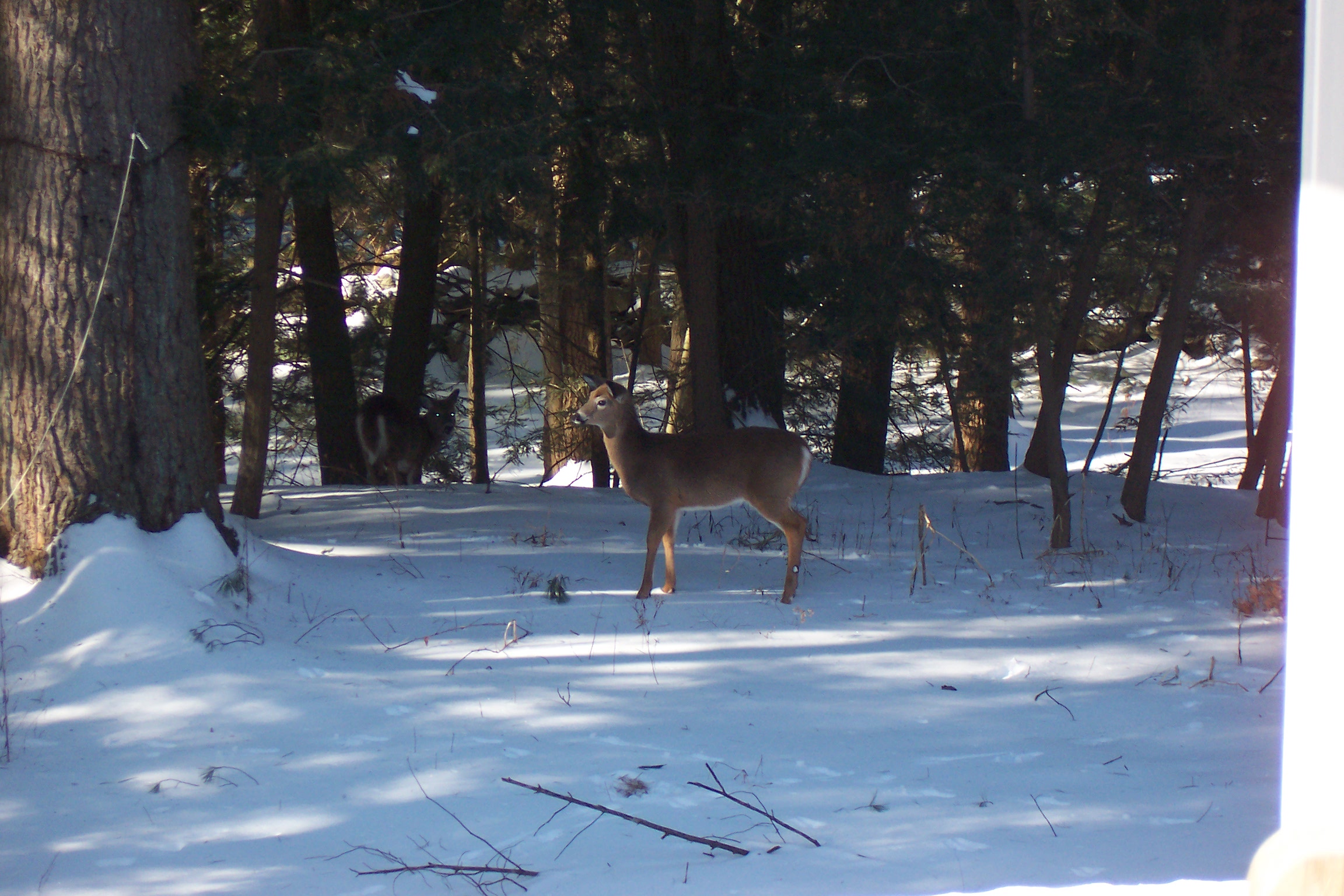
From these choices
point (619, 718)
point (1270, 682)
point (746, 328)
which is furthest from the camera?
point (746, 328)

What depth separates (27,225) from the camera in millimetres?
6043

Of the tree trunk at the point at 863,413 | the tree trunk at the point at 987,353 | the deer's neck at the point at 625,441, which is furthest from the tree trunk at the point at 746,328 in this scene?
the deer's neck at the point at 625,441

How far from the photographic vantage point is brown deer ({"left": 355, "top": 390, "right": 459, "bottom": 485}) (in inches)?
513

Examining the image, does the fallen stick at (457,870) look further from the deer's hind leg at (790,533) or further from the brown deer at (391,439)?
the brown deer at (391,439)

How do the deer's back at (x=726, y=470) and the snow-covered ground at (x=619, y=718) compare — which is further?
the deer's back at (x=726, y=470)

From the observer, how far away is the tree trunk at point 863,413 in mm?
13477

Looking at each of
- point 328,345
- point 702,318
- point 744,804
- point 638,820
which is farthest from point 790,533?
point 328,345

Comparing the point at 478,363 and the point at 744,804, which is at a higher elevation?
the point at 478,363

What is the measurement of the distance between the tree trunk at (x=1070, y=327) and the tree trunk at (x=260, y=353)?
573 centimetres

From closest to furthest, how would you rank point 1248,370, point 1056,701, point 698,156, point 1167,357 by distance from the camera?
point 1056,701
point 1167,357
point 698,156
point 1248,370

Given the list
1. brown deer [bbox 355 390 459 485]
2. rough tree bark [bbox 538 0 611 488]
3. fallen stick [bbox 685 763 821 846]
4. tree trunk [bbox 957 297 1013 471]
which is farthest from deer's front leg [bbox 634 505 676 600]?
brown deer [bbox 355 390 459 485]

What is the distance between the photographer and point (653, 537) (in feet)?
23.5

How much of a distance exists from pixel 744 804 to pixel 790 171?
596 cm

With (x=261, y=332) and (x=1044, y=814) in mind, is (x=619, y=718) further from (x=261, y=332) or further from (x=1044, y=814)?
(x=261, y=332)
